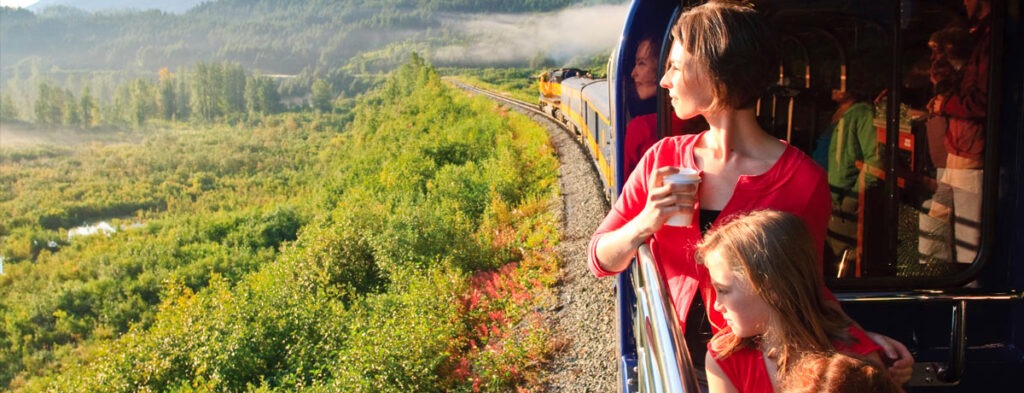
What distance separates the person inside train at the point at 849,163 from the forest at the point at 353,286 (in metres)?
4.56

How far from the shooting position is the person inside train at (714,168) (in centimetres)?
191

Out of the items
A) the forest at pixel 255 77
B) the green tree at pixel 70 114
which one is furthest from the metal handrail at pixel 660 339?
the green tree at pixel 70 114

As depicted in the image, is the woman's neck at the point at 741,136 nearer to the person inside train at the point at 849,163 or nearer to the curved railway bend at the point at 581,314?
the person inside train at the point at 849,163

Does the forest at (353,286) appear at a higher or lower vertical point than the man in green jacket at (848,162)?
lower

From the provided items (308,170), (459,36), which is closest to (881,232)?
(308,170)

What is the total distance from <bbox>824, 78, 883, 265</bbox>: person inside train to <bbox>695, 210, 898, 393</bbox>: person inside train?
152cm

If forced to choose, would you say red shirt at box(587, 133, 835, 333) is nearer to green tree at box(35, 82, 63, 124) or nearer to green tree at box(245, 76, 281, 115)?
green tree at box(245, 76, 281, 115)

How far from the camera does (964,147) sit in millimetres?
3047

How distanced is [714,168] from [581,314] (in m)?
6.53

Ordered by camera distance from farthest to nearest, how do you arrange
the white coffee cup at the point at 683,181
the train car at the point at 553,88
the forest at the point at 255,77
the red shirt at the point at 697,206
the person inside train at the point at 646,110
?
the forest at the point at 255,77, the train car at the point at 553,88, the person inside train at the point at 646,110, the red shirt at the point at 697,206, the white coffee cup at the point at 683,181

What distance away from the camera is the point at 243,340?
1591 centimetres

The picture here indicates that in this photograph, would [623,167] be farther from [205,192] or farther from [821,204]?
[205,192]

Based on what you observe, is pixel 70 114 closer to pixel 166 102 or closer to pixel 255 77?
pixel 166 102

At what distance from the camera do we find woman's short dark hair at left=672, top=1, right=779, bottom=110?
1.90m
